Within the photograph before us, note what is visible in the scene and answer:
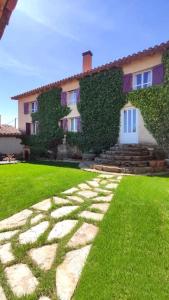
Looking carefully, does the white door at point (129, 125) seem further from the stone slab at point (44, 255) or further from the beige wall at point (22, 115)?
the stone slab at point (44, 255)

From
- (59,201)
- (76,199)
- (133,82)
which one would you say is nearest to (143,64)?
(133,82)

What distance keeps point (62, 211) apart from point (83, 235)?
1.26 meters

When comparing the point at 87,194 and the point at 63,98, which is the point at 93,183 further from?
the point at 63,98

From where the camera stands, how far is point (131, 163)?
12414mm

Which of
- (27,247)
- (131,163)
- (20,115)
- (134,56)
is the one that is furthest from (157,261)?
(20,115)

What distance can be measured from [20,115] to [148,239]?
23.6 metres

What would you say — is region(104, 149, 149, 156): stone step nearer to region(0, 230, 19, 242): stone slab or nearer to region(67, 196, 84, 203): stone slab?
region(67, 196, 84, 203): stone slab

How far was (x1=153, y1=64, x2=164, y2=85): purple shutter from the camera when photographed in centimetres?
1414

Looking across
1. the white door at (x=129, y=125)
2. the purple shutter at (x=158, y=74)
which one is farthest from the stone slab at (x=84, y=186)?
the purple shutter at (x=158, y=74)

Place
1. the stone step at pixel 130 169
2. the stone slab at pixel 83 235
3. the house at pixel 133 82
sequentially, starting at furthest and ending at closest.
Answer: the house at pixel 133 82 → the stone step at pixel 130 169 → the stone slab at pixel 83 235

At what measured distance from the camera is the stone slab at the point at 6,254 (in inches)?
159

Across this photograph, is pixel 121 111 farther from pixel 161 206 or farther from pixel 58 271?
pixel 58 271

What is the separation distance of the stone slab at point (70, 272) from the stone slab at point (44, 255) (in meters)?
0.20

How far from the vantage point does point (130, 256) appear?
3.95 m
